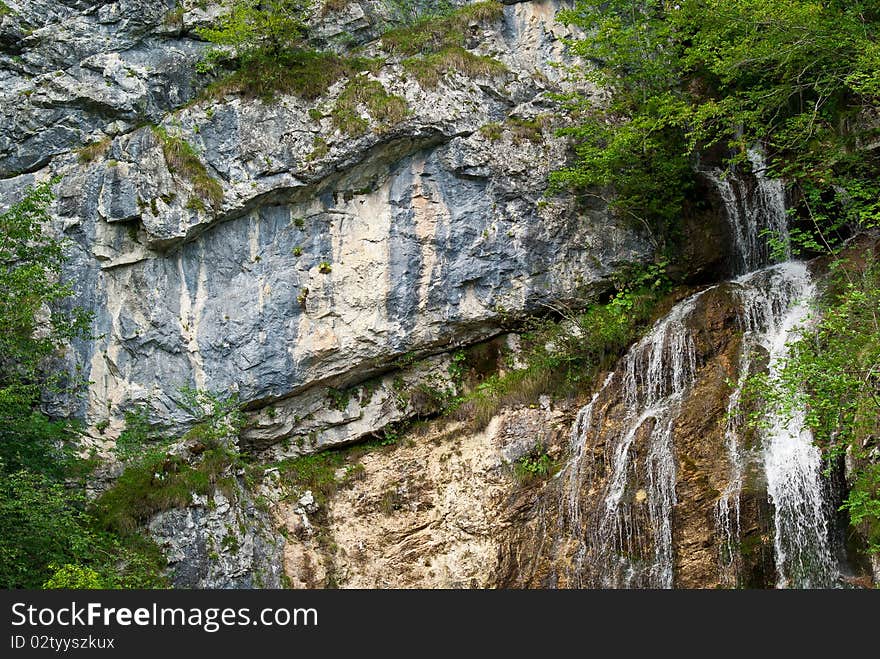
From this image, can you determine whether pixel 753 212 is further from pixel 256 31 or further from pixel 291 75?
pixel 256 31

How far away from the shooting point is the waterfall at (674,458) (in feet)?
32.9

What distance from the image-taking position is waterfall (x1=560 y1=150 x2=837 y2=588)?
10031 mm

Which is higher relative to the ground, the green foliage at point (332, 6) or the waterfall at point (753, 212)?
the green foliage at point (332, 6)

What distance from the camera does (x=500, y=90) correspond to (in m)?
15.3

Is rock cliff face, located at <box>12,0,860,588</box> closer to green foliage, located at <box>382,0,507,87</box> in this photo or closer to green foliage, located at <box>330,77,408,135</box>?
green foliage, located at <box>330,77,408,135</box>

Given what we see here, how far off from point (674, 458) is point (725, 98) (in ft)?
20.9

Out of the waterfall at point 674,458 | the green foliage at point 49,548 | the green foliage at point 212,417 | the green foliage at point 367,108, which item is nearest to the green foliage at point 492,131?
the green foliage at point 367,108

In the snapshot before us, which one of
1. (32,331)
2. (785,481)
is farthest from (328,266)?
(785,481)

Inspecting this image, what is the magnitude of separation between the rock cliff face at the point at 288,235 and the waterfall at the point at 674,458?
201 centimetres

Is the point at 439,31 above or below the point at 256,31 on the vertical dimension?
above

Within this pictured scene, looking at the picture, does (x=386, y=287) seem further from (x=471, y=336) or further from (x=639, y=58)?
(x=639, y=58)

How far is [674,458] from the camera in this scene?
Result: 37.5 ft

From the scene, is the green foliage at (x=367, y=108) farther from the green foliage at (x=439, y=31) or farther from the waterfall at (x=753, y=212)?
the waterfall at (x=753, y=212)

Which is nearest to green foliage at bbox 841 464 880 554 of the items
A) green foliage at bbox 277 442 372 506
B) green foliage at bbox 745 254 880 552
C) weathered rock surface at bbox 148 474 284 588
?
green foliage at bbox 745 254 880 552
